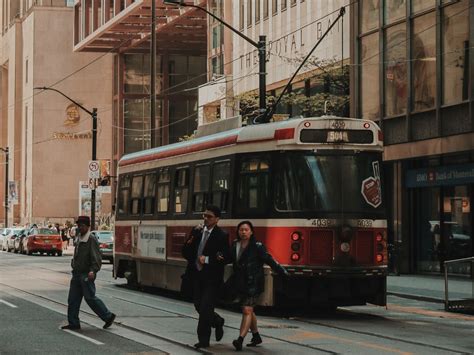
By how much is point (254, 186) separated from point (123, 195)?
8.32 metres

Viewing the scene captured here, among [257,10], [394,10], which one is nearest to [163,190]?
[394,10]

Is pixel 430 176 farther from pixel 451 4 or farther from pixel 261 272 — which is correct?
pixel 261 272

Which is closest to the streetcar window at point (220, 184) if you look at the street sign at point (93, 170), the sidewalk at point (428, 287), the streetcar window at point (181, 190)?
the streetcar window at point (181, 190)

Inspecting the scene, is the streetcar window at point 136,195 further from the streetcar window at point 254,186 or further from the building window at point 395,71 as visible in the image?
the building window at point 395,71

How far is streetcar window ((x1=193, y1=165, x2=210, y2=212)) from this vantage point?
23.0m

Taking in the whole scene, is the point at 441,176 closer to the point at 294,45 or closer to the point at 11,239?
the point at 294,45

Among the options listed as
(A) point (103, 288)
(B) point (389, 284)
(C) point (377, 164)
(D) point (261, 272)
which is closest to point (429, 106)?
(B) point (389, 284)

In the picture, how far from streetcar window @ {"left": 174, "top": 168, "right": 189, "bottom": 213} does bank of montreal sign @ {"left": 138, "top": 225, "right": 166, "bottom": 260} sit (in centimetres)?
96

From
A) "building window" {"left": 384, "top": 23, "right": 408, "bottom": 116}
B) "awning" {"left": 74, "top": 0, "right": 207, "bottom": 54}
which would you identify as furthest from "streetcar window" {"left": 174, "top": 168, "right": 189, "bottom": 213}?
"awning" {"left": 74, "top": 0, "right": 207, "bottom": 54}

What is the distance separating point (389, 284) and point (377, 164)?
11.2m

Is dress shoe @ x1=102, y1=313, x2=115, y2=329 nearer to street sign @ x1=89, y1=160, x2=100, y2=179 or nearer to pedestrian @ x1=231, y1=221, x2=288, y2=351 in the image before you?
pedestrian @ x1=231, y1=221, x2=288, y2=351

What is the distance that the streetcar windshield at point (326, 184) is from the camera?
20406 millimetres

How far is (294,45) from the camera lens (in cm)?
4719

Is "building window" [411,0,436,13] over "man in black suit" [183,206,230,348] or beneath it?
over
